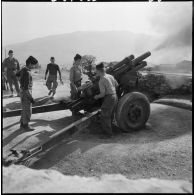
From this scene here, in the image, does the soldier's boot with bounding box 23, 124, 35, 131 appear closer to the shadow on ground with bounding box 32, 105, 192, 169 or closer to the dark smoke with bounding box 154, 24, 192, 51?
the shadow on ground with bounding box 32, 105, 192, 169

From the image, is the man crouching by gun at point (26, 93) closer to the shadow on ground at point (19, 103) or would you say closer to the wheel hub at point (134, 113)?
the wheel hub at point (134, 113)

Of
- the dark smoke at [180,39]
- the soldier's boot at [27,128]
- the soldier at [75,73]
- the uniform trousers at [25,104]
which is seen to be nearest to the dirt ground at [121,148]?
the soldier's boot at [27,128]

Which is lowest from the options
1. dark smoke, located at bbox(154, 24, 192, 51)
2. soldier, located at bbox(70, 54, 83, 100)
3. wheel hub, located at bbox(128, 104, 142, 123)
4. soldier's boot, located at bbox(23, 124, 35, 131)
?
soldier's boot, located at bbox(23, 124, 35, 131)

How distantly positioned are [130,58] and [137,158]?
290 cm

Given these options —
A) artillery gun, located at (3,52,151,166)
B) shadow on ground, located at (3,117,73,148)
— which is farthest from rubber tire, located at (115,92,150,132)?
shadow on ground, located at (3,117,73,148)

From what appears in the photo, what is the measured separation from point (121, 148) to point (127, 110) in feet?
4.13

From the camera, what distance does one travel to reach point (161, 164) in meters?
5.59

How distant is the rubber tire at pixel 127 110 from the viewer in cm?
697

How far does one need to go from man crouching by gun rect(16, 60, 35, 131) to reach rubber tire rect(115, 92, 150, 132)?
1781mm

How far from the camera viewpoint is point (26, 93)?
689 centimetres

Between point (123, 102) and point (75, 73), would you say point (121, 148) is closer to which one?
point (123, 102)

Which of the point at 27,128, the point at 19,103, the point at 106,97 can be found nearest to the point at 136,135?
the point at 106,97

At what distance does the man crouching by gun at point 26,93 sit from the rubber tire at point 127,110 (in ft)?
5.84

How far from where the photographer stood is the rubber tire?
22.9ft
